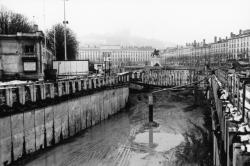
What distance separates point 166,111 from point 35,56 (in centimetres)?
2002

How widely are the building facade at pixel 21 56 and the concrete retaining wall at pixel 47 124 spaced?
10741 millimetres

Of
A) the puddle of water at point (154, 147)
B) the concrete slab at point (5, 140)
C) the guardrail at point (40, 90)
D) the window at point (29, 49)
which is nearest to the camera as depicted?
the concrete slab at point (5, 140)

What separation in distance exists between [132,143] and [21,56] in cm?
2258

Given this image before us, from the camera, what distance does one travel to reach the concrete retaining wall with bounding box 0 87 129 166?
18.2 meters

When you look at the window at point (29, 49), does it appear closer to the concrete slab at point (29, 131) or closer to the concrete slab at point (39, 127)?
the concrete slab at point (39, 127)

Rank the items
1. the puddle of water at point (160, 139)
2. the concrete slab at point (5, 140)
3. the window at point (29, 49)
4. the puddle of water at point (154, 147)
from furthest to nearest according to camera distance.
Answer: the window at point (29, 49), the puddle of water at point (160, 139), the puddle of water at point (154, 147), the concrete slab at point (5, 140)

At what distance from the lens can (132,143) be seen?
23.1 metres

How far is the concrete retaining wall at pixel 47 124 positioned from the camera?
59.7 feet

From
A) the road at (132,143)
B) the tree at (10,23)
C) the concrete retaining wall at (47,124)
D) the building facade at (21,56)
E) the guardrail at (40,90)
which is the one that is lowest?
the road at (132,143)

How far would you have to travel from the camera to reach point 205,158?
59.8 feet

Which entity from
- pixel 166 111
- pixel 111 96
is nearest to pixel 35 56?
pixel 111 96

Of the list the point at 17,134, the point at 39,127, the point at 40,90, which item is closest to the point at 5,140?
the point at 17,134

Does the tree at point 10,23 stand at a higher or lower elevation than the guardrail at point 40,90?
higher

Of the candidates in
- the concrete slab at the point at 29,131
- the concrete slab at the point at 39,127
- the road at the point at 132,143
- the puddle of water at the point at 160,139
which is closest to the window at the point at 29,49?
the road at the point at 132,143
